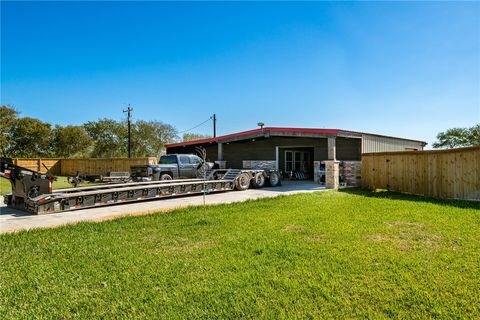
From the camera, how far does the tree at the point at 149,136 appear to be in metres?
39.9

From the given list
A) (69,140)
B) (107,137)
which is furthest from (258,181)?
(107,137)

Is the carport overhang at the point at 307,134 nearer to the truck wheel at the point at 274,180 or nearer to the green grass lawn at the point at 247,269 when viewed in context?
the truck wheel at the point at 274,180

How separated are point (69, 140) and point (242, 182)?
32.4 metres

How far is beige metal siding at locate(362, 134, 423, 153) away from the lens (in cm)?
1550

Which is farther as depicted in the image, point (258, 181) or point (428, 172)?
point (258, 181)

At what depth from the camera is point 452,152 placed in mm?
9617

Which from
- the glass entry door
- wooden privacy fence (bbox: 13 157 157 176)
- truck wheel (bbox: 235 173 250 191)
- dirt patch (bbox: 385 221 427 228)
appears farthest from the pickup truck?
dirt patch (bbox: 385 221 427 228)

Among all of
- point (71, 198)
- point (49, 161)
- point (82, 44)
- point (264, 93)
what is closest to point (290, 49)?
point (264, 93)

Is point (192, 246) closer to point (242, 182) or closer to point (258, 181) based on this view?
point (242, 182)

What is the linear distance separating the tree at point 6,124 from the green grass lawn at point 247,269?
35347 millimetres

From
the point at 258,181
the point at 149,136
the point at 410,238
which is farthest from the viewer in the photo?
the point at 149,136

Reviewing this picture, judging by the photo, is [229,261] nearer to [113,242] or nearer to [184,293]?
[184,293]

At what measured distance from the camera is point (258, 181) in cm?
1396

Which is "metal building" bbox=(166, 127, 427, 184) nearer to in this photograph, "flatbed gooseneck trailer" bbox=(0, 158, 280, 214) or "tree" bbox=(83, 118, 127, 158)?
"flatbed gooseneck trailer" bbox=(0, 158, 280, 214)
